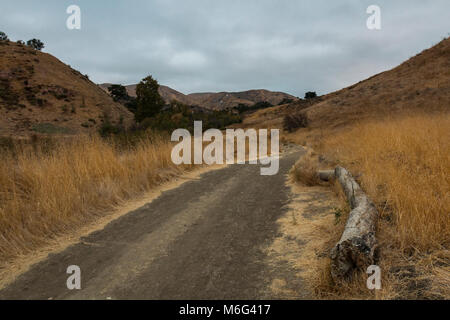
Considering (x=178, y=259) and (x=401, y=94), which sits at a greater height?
(x=401, y=94)

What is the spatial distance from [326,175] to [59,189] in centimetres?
557

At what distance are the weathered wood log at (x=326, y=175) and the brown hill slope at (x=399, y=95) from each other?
1532 cm

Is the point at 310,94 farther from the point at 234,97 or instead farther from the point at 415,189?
the point at 234,97

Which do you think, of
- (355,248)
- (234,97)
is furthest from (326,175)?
(234,97)

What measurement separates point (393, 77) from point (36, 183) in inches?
1440

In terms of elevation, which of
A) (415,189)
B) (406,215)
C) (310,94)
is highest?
(310,94)

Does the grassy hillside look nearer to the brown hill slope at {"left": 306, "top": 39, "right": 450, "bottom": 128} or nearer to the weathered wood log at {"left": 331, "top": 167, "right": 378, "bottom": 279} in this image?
the weathered wood log at {"left": 331, "top": 167, "right": 378, "bottom": 279}

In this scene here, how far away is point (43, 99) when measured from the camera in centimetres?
3434

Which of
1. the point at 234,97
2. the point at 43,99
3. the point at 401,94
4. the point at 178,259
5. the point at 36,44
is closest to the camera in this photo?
the point at 178,259

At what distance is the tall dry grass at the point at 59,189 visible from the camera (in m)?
3.91

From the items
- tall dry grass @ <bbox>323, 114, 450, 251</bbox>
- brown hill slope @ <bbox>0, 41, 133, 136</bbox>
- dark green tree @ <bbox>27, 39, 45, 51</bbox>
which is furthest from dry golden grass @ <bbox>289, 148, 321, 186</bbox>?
dark green tree @ <bbox>27, 39, 45, 51</bbox>

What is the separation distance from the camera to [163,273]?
312 centimetres
